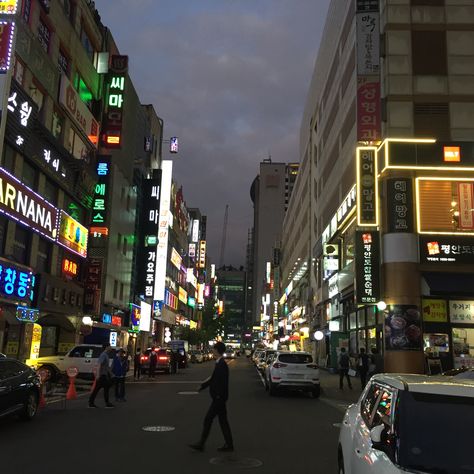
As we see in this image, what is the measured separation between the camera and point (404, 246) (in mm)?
24016

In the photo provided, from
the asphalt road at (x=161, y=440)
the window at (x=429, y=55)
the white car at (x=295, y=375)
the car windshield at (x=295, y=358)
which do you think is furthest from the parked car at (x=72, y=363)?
the window at (x=429, y=55)

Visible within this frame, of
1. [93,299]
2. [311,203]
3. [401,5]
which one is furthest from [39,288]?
[311,203]

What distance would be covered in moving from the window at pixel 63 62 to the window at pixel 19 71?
5910mm

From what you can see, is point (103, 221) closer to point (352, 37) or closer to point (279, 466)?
point (352, 37)

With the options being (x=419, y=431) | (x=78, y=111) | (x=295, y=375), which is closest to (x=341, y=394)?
(x=295, y=375)

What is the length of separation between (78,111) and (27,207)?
9265mm

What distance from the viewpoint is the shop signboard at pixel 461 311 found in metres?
24.5

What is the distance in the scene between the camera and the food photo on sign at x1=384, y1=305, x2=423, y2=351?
2336 cm

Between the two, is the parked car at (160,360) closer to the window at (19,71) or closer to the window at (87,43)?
the window at (19,71)

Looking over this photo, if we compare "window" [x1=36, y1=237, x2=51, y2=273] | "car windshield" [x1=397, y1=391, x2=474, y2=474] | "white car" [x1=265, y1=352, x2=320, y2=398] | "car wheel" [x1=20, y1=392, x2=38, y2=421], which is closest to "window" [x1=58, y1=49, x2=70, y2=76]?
"window" [x1=36, y1=237, x2=51, y2=273]

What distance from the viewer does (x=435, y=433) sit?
4238mm

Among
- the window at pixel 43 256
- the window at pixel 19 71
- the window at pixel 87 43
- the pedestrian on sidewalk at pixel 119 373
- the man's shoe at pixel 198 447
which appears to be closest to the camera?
the man's shoe at pixel 198 447

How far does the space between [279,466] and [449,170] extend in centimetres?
2003

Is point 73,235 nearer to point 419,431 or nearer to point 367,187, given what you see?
point 367,187
